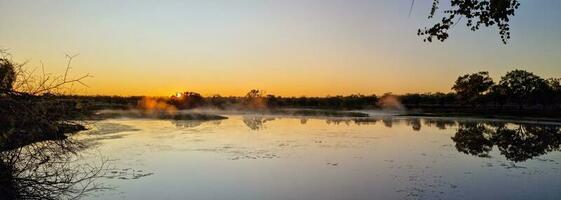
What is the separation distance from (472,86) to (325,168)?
64.2m

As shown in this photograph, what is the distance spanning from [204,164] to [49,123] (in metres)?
11.7

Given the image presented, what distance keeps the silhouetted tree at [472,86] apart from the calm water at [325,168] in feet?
167

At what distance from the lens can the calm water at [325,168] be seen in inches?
453

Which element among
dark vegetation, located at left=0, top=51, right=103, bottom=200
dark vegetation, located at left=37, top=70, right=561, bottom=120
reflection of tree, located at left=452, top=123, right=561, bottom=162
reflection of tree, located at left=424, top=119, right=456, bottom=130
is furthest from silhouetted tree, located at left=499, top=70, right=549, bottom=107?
dark vegetation, located at left=0, top=51, right=103, bottom=200

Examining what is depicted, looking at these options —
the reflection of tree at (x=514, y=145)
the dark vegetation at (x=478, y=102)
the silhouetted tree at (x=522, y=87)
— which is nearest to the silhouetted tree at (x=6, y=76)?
the reflection of tree at (x=514, y=145)

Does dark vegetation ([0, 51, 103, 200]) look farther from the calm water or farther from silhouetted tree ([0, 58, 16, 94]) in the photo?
the calm water

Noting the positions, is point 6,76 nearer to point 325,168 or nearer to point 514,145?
point 325,168

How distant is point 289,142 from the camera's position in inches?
907

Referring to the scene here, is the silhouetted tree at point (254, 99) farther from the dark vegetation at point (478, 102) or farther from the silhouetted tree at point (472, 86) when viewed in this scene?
the silhouetted tree at point (472, 86)

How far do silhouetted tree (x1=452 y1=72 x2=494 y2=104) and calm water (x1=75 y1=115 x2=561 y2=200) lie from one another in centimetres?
5099

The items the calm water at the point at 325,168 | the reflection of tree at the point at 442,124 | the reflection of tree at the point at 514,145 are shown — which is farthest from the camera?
the reflection of tree at the point at 442,124

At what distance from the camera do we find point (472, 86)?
7312 cm

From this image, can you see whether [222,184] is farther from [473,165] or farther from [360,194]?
[473,165]

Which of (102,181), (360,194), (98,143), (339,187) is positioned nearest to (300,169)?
(339,187)
